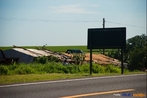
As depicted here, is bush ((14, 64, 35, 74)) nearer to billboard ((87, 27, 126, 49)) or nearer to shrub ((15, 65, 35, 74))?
shrub ((15, 65, 35, 74))

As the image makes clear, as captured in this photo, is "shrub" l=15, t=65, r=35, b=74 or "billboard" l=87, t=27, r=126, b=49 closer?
"billboard" l=87, t=27, r=126, b=49

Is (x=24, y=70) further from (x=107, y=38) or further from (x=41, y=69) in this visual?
(x=107, y=38)

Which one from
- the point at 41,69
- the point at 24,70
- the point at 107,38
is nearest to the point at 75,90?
the point at 107,38

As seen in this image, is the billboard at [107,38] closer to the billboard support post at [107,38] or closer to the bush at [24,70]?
the billboard support post at [107,38]

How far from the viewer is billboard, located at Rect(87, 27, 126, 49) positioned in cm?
1543

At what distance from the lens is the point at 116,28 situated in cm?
1547

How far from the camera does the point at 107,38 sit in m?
15.6

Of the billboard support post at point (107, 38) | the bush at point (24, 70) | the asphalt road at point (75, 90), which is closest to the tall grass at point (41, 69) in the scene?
the bush at point (24, 70)

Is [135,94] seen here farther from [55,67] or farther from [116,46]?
[55,67]

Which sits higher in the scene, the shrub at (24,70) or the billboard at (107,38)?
the billboard at (107,38)

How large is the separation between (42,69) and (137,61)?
43.5ft

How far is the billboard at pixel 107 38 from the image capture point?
607 inches

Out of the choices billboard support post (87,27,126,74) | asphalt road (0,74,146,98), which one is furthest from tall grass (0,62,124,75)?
asphalt road (0,74,146,98)

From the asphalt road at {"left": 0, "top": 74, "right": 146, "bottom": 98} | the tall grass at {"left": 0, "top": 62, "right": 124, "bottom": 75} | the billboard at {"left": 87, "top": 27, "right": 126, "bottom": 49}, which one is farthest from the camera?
the tall grass at {"left": 0, "top": 62, "right": 124, "bottom": 75}
